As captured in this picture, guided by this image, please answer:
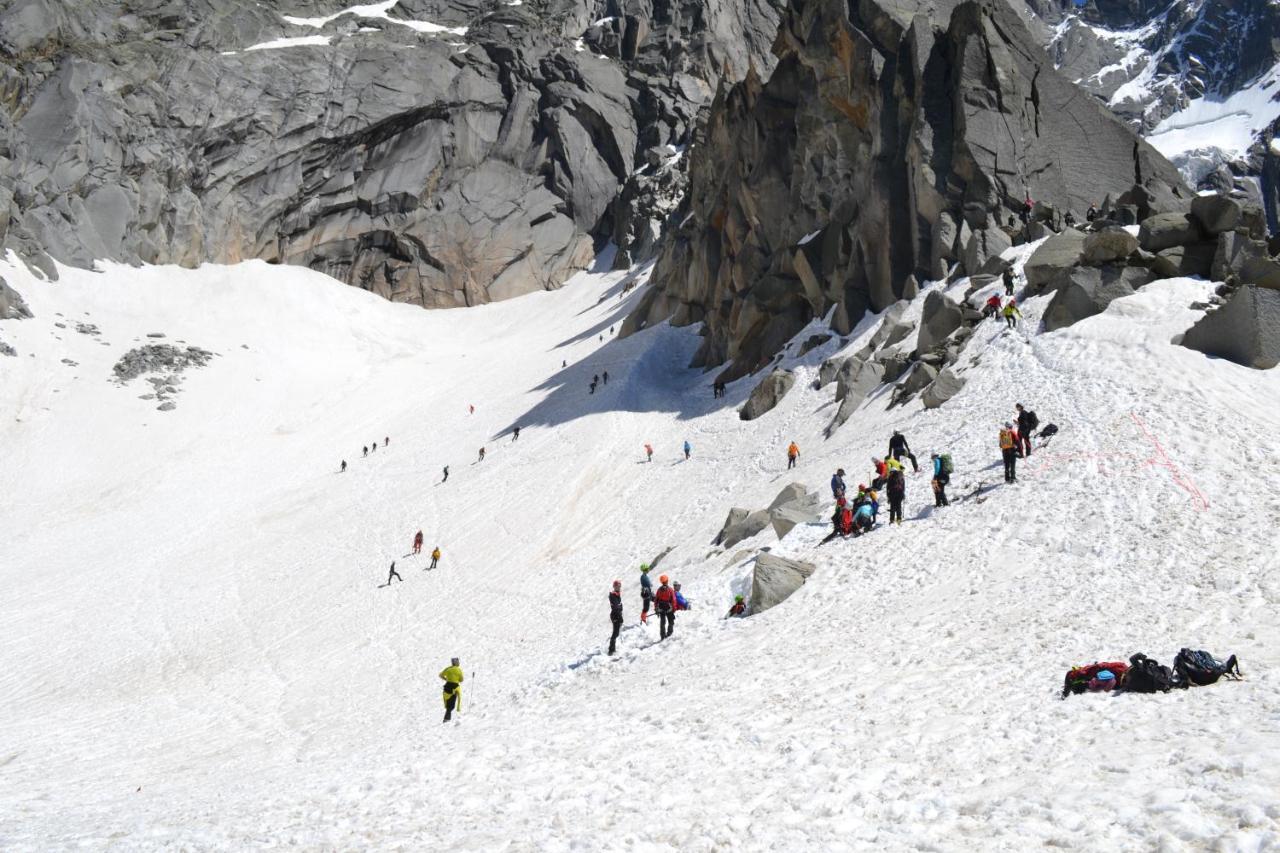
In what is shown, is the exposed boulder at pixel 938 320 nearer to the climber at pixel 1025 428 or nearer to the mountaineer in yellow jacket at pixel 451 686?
the climber at pixel 1025 428

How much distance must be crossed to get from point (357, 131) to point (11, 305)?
159 feet

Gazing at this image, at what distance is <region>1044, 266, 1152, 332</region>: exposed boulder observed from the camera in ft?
90.8

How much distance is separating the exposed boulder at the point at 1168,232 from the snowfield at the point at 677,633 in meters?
2.23

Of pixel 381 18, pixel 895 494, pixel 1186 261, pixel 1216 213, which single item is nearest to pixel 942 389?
pixel 1186 261

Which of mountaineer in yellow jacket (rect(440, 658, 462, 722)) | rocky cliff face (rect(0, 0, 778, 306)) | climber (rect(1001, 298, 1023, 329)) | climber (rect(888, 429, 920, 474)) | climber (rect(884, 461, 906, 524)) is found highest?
rocky cliff face (rect(0, 0, 778, 306))

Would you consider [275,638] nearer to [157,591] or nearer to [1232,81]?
[157,591]

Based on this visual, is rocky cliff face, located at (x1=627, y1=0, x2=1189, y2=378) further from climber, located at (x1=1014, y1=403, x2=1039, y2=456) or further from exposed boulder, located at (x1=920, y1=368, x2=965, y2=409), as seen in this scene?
climber, located at (x1=1014, y1=403, x2=1039, y2=456)

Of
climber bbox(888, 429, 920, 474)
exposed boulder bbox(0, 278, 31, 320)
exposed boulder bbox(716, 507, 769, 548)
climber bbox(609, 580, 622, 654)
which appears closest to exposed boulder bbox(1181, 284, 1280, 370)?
climber bbox(888, 429, 920, 474)

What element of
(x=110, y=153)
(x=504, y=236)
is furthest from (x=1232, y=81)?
(x=110, y=153)

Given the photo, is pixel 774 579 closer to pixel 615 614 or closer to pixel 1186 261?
pixel 615 614

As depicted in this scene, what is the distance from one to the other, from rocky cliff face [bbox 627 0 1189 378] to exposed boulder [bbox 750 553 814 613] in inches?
924

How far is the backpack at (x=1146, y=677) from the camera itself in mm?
10031

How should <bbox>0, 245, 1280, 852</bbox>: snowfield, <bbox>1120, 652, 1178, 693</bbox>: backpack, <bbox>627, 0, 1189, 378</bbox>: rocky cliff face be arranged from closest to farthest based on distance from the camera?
1. <bbox>0, 245, 1280, 852</bbox>: snowfield
2. <bbox>1120, 652, 1178, 693</bbox>: backpack
3. <bbox>627, 0, 1189, 378</bbox>: rocky cliff face

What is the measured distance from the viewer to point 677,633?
720 inches
